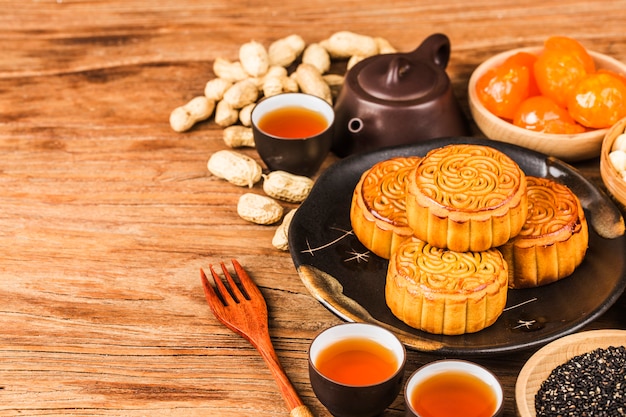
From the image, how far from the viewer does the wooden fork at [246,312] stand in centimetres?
155

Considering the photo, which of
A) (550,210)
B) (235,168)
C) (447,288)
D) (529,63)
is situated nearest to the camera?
(447,288)

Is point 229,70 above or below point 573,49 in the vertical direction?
below

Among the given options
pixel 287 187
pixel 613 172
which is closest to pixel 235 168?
pixel 287 187

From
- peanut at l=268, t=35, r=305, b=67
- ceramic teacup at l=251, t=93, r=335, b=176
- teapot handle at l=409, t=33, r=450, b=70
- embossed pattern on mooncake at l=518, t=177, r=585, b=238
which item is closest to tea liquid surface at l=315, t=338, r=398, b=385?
embossed pattern on mooncake at l=518, t=177, r=585, b=238

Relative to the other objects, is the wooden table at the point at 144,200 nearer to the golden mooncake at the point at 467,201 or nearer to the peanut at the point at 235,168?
the peanut at the point at 235,168

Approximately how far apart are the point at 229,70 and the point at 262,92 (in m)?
0.14

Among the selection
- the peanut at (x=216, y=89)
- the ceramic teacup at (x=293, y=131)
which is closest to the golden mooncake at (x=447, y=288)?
the ceramic teacup at (x=293, y=131)

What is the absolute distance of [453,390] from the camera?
137cm

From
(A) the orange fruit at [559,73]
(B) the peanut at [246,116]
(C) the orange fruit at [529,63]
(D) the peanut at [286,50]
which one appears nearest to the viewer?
(A) the orange fruit at [559,73]

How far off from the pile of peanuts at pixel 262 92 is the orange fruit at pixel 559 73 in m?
0.59

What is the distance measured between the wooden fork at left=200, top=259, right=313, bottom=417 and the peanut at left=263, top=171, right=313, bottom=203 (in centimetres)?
29

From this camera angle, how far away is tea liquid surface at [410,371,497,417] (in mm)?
1338

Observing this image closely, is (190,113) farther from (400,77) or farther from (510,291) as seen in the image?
(510,291)

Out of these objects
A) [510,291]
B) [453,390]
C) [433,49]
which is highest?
[433,49]
